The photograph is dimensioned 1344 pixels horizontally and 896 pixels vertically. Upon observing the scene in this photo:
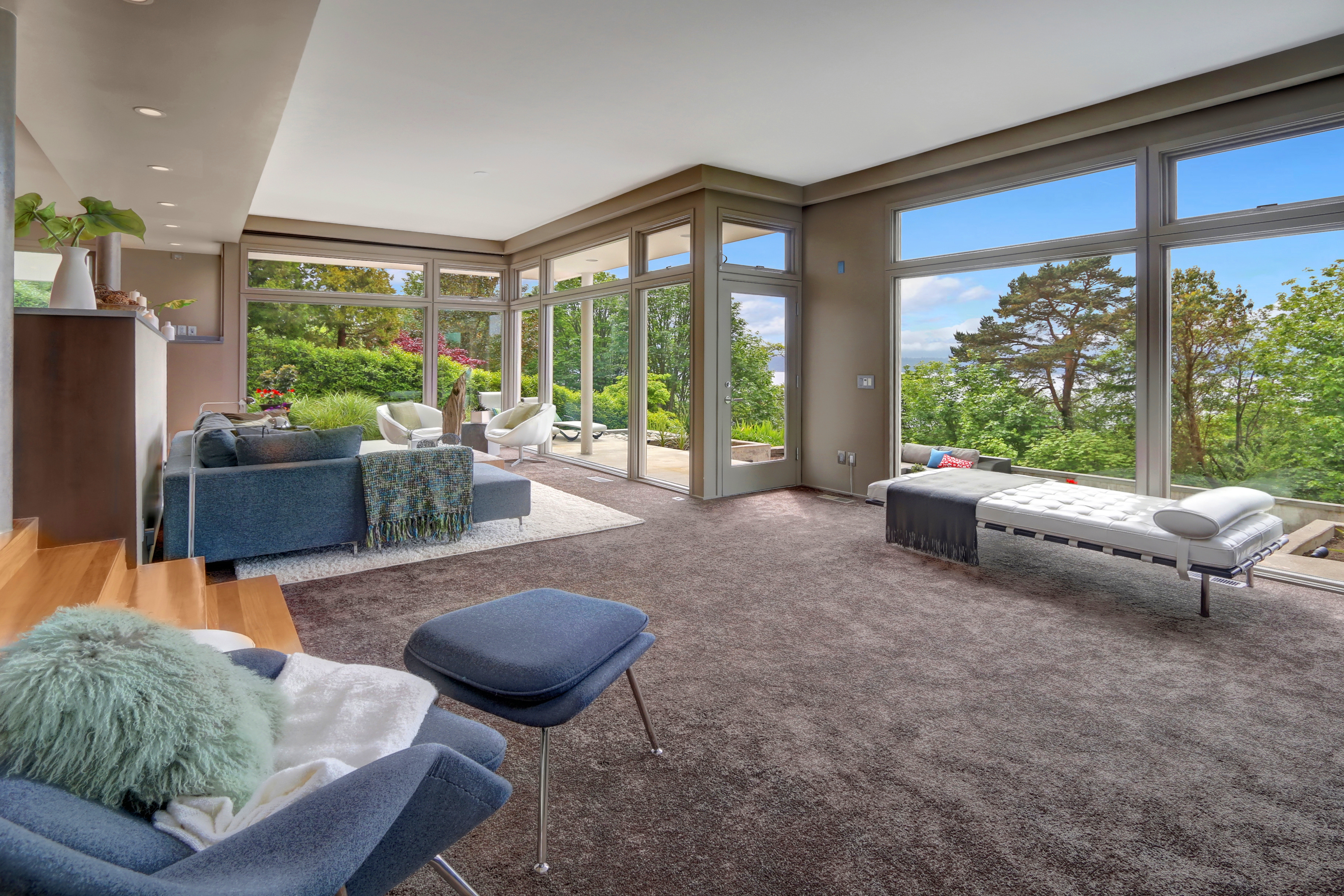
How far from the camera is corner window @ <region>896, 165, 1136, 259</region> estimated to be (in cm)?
451

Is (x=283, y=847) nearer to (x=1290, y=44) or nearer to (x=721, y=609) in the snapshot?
(x=721, y=609)

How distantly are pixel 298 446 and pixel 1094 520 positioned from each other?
4.21m

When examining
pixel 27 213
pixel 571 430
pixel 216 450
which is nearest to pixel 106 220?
pixel 27 213

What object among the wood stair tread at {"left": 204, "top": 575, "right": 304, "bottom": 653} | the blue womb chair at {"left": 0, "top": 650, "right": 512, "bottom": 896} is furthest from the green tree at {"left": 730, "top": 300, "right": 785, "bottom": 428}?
the blue womb chair at {"left": 0, "top": 650, "right": 512, "bottom": 896}

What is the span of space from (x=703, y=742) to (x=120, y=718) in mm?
1557

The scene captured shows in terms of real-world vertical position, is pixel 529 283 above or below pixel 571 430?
above

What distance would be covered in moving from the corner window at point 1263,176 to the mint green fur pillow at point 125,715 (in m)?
5.06

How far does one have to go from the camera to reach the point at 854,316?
240 inches

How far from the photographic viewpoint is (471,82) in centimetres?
408

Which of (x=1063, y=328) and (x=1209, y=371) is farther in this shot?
(x=1063, y=328)

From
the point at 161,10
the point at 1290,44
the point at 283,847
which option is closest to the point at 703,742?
the point at 283,847

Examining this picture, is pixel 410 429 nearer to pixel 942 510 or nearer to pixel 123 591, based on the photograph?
pixel 123 591

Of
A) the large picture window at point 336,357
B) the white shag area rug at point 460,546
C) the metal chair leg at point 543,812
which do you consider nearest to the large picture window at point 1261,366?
the white shag area rug at point 460,546

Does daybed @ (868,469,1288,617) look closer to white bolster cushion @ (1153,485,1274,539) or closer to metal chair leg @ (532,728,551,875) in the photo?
white bolster cushion @ (1153,485,1274,539)
